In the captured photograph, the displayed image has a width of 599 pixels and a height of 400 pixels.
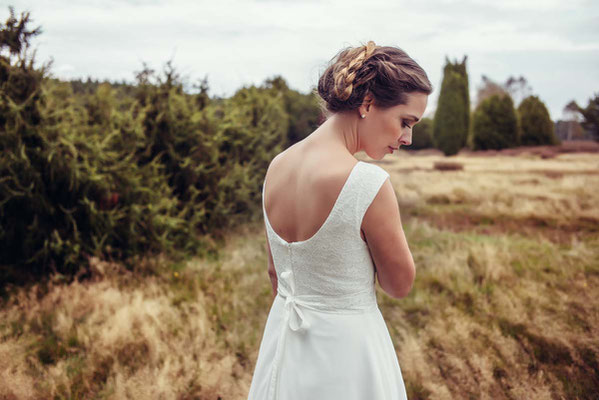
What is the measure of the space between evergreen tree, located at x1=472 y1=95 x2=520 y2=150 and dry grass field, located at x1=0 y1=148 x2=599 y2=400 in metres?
26.5

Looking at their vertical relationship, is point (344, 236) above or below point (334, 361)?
above

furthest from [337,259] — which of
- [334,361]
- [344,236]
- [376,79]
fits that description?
[376,79]

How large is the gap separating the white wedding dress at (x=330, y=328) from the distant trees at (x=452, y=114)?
31397mm

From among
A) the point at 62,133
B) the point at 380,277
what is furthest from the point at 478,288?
the point at 62,133

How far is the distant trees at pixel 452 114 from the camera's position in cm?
3044

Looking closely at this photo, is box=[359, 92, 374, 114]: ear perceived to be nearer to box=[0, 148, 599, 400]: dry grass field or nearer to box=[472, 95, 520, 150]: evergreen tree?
box=[0, 148, 599, 400]: dry grass field

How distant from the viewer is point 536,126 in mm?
32031

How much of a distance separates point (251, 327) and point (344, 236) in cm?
339

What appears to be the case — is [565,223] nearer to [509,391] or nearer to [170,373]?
[509,391]

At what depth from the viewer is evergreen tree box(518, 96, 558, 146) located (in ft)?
105

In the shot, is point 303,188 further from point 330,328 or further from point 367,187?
point 330,328

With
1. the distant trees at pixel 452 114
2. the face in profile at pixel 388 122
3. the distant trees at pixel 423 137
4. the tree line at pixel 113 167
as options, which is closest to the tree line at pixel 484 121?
the distant trees at pixel 452 114

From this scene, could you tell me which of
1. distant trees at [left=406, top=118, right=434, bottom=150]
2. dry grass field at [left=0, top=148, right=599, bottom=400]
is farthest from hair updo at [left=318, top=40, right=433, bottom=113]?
distant trees at [left=406, top=118, right=434, bottom=150]

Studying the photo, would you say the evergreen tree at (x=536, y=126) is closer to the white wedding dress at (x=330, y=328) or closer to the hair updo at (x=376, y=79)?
the hair updo at (x=376, y=79)
